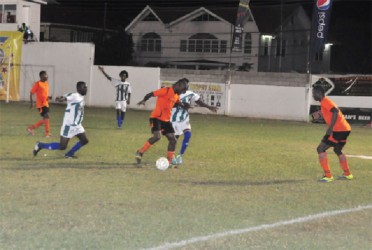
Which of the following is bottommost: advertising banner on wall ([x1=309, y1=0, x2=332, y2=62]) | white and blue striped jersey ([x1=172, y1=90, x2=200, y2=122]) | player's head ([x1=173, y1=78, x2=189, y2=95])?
white and blue striped jersey ([x1=172, y1=90, x2=200, y2=122])

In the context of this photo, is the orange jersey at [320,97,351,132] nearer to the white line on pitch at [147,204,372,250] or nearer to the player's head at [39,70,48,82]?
the white line on pitch at [147,204,372,250]

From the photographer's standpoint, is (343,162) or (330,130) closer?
(330,130)

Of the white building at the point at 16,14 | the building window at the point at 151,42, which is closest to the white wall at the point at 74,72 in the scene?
the white building at the point at 16,14

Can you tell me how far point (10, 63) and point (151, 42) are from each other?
28007mm

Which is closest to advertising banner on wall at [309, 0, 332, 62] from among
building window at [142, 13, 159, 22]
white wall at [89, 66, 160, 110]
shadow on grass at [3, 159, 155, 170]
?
white wall at [89, 66, 160, 110]

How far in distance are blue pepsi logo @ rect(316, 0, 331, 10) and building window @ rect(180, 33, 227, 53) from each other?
30.6 metres

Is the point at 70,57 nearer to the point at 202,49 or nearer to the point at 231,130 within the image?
the point at 231,130

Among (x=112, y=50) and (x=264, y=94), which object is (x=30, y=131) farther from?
(x=112, y=50)

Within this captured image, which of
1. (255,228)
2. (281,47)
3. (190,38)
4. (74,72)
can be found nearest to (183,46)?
(190,38)

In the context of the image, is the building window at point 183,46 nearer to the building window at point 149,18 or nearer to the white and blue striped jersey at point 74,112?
the building window at point 149,18

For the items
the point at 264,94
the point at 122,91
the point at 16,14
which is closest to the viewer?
the point at 122,91

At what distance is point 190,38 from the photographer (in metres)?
57.7

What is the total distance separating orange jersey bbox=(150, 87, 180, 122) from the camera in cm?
1077

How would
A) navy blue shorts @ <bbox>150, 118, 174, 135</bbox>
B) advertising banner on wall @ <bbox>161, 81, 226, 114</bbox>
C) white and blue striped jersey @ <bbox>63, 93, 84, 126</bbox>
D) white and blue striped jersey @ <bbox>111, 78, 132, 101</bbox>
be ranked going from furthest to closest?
1. advertising banner on wall @ <bbox>161, 81, 226, 114</bbox>
2. white and blue striped jersey @ <bbox>111, 78, 132, 101</bbox>
3. white and blue striped jersey @ <bbox>63, 93, 84, 126</bbox>
4. navy blue shorts @ <bbox>150, 118, 174, 135</bbox>
